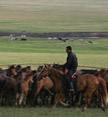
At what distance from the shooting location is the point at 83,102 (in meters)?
14.2

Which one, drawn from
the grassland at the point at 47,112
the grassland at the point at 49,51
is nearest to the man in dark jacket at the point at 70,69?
the grassland at the point at 47,112

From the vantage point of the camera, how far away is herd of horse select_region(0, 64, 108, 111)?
13055mm

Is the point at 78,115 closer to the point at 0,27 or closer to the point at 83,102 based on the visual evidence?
the point at 83,102

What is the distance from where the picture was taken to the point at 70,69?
12.9m

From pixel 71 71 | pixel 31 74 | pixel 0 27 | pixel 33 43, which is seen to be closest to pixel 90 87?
pixel 71 71

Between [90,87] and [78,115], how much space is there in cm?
117

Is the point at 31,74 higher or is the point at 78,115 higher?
the point at 31,74

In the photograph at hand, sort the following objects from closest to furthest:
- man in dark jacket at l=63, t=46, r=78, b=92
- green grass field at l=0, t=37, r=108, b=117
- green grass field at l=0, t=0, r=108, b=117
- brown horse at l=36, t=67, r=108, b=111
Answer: green grass field at l=0, t=37, r=108, b=117
green grass field at l=0, t=0, r=108, b=117
man in dark jacket at l=63, t=46, r=78, b=92
brown horse at l=36, t=67, r=108, b=111

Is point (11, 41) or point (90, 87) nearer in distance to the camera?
point (90, 87)

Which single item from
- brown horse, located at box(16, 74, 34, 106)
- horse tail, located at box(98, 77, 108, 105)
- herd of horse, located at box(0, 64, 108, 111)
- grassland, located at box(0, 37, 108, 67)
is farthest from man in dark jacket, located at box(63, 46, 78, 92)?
grassland, located at box(0, 37, 108, 67)

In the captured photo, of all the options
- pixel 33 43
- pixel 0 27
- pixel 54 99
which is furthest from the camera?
pixel 0 27

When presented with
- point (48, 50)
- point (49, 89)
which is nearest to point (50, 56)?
point (48, 50)

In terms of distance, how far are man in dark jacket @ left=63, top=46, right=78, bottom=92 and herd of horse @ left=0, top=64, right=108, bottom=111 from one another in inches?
7.1

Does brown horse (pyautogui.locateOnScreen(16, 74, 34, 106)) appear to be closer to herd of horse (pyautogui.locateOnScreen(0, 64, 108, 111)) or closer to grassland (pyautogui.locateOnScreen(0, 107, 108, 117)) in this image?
herd of horse (pyautogui.locateOnScreen(0, 64, 108, 111))
